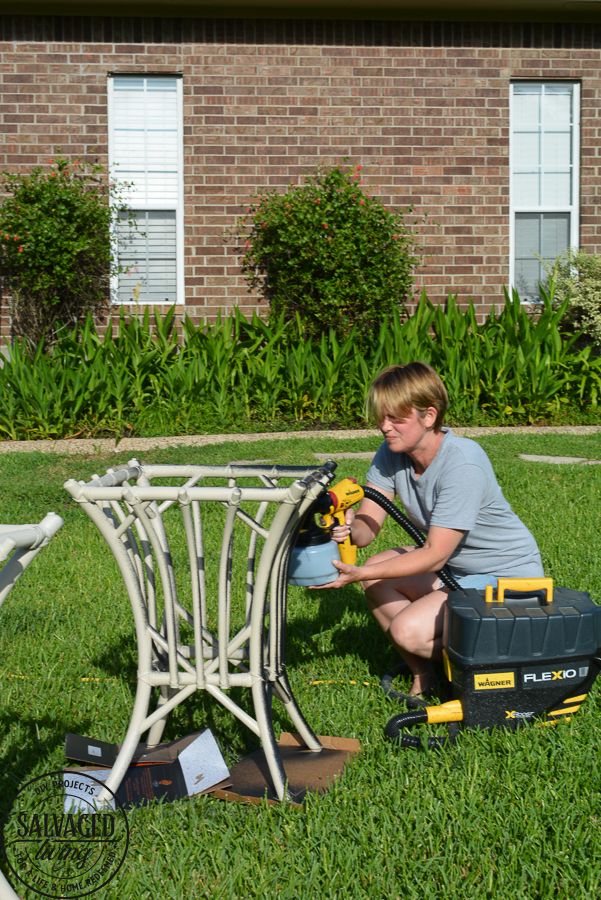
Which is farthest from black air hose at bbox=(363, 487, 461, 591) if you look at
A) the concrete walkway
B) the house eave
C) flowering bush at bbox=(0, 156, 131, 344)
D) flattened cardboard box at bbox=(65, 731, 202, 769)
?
the house eave

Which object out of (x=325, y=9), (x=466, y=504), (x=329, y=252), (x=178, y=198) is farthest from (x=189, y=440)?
(x=325, y=9)

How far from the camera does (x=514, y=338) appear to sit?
26.3ft

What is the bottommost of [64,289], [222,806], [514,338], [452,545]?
[222,806]

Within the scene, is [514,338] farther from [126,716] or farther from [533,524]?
[126,716]

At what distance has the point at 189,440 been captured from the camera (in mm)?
6793

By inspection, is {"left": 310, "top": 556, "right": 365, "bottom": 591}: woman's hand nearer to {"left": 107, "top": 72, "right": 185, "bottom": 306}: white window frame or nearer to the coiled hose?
the coiled hose

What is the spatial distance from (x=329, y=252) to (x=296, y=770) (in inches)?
260

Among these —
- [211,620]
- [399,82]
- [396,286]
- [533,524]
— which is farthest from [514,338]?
[211,620]

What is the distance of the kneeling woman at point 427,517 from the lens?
8.04 feet

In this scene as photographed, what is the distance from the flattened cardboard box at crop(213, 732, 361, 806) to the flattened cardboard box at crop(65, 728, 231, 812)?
0.05 metres

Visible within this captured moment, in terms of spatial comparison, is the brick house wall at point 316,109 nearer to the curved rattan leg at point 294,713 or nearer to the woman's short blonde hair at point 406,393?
the woman's short blonde hair at point 406,393

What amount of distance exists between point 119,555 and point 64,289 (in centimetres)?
724

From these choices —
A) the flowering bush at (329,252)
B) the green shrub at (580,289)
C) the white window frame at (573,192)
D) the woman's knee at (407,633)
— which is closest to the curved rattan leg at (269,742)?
the woman's knee at (407,633)

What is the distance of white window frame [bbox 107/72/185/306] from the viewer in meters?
8.72
